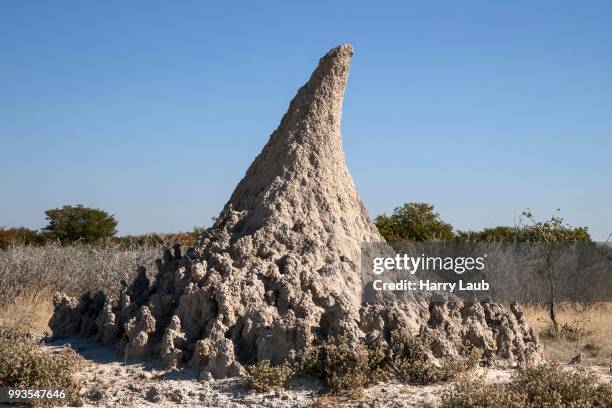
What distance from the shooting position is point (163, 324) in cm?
729

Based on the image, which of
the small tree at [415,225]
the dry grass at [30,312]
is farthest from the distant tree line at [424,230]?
the dry grass at [30,312]

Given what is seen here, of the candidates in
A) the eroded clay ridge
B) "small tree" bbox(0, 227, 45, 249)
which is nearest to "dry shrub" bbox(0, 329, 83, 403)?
the eroded clay ridge

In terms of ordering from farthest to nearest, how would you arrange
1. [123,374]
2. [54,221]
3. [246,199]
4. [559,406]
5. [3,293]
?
[54,221], [3,293], [246,199], [123,374], [559,406]

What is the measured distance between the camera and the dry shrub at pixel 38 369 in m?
6.39

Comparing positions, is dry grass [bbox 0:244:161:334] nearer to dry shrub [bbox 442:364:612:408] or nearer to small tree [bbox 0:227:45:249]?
dry shrub [bbox 442:364:612:408]

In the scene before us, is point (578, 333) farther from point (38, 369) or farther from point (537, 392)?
point (38, 369)

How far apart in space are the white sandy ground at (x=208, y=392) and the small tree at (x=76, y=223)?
22.0 metres

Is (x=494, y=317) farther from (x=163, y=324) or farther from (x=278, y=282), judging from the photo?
(x=163, y=324)

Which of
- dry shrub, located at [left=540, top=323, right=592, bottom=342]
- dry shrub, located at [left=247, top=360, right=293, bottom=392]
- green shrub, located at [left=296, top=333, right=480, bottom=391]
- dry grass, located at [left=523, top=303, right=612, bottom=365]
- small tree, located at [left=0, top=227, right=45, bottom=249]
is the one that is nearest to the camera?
dry shrub, located at [left=247, top=360, right=293, bottom=392]

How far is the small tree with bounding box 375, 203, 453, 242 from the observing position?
19.8 meters

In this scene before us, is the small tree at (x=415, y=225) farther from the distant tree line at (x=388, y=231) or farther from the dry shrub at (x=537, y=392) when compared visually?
the dry shrub at (x=537, y=392)

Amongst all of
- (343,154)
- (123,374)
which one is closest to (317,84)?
(343,154)

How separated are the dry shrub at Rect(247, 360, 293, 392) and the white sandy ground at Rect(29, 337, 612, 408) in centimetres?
6

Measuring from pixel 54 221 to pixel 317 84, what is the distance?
72.9 feet
